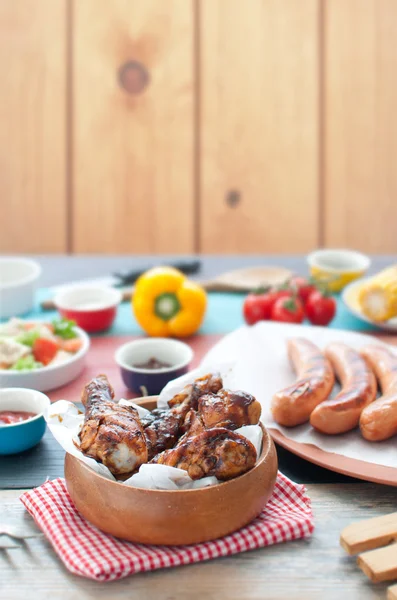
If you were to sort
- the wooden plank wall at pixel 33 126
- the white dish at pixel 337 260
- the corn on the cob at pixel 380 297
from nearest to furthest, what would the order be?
the corn on the cob at pixel 380 297, the white dish at pixel 337 260, the wooden plank wall at pixel 33 126

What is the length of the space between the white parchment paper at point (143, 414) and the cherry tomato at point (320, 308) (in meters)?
0.95

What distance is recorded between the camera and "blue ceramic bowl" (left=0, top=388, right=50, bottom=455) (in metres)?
1.81

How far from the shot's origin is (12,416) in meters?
1.90

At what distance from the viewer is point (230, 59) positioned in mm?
4727

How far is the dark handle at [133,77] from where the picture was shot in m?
4.71

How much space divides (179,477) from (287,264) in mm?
2083

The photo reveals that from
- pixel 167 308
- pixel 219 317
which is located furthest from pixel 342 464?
pixel 219 317

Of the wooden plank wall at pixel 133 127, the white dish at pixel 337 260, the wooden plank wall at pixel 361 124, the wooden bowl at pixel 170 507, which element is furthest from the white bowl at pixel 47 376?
the wooden plank wall at pixel 361 124

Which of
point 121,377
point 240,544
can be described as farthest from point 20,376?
point 240,544

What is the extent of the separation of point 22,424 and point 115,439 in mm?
420

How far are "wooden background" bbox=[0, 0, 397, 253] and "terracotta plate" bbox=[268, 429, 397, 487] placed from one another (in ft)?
10.4

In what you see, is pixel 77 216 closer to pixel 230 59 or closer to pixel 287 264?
pixel 230 59

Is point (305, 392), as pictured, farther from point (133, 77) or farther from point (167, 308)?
point (133, 77)

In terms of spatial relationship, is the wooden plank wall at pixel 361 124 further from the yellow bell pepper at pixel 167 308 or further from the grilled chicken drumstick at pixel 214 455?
the grilled chicken drumstick at pixel 214 455
